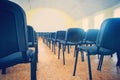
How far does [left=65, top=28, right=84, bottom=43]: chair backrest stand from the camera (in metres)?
3.06

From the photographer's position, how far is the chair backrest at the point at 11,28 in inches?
39.8

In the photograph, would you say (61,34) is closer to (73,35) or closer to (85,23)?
(73,35)

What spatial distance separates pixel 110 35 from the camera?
5.49 ft

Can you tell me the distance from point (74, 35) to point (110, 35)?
146cm

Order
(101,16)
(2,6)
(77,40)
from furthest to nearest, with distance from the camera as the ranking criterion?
1. (101,16)
2. (77,40)
3. (2,6)

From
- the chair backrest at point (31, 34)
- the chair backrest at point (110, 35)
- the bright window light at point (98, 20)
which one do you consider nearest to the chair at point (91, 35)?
the chair backrest at point (31, 34)

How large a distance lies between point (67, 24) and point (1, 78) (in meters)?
16.9

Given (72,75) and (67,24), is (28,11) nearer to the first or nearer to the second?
(67,24)

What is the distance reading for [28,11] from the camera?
55.8ft

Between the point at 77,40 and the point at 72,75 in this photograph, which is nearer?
the point at 72,75

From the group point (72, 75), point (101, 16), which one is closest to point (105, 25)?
point (72, 75)

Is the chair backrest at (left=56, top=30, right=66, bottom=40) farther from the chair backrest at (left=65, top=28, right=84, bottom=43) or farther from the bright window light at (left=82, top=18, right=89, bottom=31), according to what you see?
the bright window light at (left=82, top=18, right=89, bottom=31)

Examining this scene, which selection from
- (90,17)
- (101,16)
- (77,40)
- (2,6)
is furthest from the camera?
(90,17)

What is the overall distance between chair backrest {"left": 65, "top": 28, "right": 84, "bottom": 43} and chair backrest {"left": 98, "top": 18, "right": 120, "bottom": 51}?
4.51 feet
